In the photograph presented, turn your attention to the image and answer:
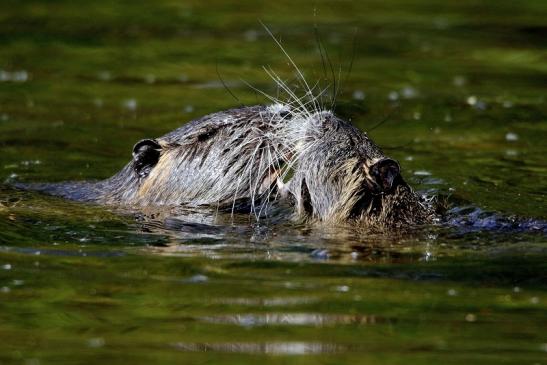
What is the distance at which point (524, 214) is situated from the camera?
8234 mm

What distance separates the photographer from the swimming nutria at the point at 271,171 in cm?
741

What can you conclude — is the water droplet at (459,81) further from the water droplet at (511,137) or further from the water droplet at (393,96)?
the water droplet at (511,137)

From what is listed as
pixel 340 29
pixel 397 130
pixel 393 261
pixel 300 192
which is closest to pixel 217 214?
pixel 300 192

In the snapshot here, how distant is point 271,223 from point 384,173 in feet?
2.47

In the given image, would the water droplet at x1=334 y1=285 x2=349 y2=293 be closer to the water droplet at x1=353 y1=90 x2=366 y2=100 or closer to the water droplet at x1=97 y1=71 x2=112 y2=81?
the water droplet at x1=353 y1=90 x2=366 y2=100

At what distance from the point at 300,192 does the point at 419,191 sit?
5.85 ft

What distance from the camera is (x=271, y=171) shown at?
308 inches

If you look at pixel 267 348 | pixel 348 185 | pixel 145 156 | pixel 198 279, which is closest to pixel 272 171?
pixel 348 185

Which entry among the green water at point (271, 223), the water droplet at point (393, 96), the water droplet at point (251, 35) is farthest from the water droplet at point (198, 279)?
the water droplet at point (251, 35)

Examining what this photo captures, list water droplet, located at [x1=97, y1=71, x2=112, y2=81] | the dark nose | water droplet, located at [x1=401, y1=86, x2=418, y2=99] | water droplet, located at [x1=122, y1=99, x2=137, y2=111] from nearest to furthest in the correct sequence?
the dark nose < water droplet, located at [x1=122, y1=99, x2=137, y2=111] < water droplet, located at [x1=401, y1=86, x2=418, y2=99] < water droplet, located at [x1=97, y1=71, x2=112, y2=81]

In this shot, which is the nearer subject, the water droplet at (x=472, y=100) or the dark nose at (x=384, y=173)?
the dark nose at (x=384, y=173)

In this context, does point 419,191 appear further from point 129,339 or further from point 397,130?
point 129,339

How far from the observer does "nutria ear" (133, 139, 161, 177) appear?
8.13 meters

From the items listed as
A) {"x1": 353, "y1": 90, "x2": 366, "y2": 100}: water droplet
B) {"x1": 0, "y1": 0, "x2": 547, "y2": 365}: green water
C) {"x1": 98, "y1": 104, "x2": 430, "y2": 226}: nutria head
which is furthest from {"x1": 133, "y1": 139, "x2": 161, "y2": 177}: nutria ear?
{"x1": 353, "y1": 90, "x2": 366, "y2": 100}: water droplet
